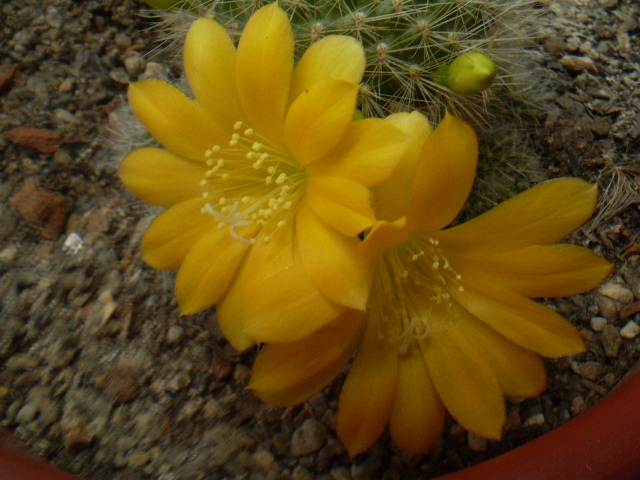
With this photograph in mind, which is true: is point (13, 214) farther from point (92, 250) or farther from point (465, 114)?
point (465, 114)

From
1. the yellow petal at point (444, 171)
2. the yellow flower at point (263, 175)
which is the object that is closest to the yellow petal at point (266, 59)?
the yellow flower at point (263, 175)

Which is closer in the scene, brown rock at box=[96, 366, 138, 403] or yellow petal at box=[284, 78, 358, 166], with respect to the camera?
yellow petal at box=[284, 78, 358, 166]

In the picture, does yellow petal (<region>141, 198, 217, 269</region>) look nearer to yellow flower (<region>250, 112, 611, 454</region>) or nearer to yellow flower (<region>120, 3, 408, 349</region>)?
yellow flower (<region>120, 3, 408, 349</region>)

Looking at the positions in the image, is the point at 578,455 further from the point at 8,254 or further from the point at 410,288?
the point at 8,254

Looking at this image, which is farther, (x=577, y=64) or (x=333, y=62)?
(x=577, y=64)

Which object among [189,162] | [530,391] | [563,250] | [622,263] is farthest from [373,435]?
[622,263]

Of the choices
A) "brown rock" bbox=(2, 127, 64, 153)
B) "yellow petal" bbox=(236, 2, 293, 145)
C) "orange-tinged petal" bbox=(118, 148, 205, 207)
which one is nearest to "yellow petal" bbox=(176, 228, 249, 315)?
"orange-tinged petal" bbox=(118, 148, 205, 207)

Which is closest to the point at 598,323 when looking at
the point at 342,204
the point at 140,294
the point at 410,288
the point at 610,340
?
the point at 610,340
